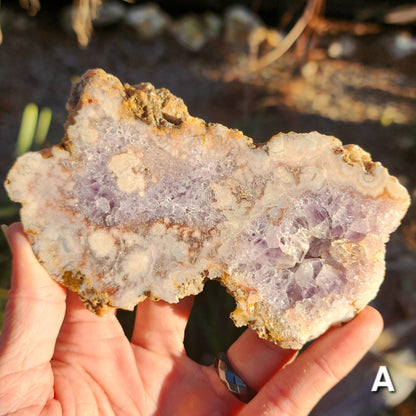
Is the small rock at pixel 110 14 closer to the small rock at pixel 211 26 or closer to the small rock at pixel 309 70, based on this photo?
the small rock at pixel 211 26

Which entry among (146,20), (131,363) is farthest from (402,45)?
(131,363)

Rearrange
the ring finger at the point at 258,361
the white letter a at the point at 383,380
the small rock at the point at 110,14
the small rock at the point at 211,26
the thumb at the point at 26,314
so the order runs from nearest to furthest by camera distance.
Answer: the thumb at the point at 26,314 → the ring finger at the point at 258,361 → the white letter a at the point at 383,380 → the small rock at the point at 110,14 → the small rock at the point at 211,26

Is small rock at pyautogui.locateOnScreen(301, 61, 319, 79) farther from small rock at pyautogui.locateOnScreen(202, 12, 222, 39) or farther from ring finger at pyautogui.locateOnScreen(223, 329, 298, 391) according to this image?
ring finger at pyautogui.locateOnScreen(223, 329, 298, 391)

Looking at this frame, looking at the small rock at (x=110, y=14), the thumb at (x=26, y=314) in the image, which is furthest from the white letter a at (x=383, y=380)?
the small rock at (x=110, y=14)

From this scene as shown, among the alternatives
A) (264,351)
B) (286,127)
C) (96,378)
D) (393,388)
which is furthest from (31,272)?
(286,127)

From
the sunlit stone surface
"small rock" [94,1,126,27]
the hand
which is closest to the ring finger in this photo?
the hand

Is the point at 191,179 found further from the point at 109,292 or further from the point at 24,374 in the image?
the point at 24,374
